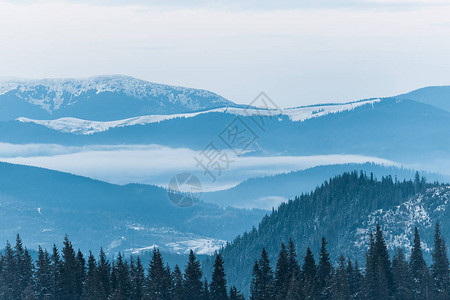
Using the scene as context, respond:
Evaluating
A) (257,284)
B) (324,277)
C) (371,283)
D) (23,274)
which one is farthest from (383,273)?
(23,274)

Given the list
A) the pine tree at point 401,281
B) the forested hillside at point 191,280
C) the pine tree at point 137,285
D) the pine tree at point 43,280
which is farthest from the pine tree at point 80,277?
the pine tree at point 401,281

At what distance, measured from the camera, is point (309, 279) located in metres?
185

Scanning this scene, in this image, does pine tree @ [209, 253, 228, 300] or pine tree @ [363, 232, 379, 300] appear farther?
pine tree @ [363, 232, 379, 300]

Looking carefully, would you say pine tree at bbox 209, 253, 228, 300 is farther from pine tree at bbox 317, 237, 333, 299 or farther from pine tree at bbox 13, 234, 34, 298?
pine tree at bbox 13, 234, 34, 298

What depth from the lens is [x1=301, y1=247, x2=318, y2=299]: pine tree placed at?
580ft

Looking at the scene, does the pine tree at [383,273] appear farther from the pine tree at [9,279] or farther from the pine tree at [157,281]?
the pine tree at [9,279]

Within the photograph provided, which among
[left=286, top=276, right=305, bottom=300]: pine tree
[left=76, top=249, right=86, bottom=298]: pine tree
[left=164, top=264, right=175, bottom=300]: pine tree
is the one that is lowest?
[left=286, top=276, right=305, bottom=300]: pine tree

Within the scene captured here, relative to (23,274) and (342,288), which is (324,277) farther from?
(23,274)

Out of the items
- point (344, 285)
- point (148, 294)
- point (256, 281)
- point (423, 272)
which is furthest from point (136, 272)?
point (423, 272)

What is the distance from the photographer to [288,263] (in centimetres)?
19088

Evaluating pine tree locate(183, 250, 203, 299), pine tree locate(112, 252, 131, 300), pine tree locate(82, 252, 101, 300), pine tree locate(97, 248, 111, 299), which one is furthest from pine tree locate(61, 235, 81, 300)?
pine tree locate(183, 250, 203, 299)

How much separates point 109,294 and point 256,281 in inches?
957

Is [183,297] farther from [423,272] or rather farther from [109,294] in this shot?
[423,272]

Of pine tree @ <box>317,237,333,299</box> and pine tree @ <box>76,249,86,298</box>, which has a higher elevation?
pine tree @ <box>76,249,86,298</box>
